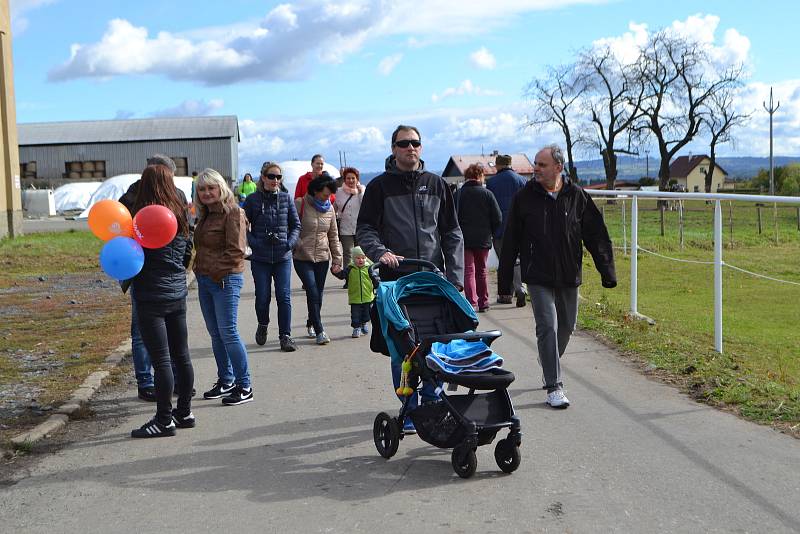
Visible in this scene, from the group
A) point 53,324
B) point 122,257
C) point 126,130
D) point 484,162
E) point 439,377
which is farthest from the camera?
point 484,162

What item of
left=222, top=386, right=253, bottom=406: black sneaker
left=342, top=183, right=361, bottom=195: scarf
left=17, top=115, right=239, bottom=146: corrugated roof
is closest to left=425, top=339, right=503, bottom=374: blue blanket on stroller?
left=222, top=386, right=253, bottom=406: black sneaker

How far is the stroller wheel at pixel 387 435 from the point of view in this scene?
5855 millimetres

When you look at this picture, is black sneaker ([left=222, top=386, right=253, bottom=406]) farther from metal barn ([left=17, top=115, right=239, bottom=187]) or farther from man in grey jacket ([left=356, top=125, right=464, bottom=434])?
metal barn ([left=17, top=115, right=239, bottom=187])

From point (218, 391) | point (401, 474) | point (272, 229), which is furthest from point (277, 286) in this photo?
point (401, 474)

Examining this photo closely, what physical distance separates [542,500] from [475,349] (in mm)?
1002

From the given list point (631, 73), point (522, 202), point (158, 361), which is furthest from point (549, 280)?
point (631, 73)

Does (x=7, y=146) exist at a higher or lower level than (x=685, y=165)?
higher

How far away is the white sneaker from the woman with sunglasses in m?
3.75

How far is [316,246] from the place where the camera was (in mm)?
10508

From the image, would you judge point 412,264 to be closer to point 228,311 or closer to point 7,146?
point 228,311

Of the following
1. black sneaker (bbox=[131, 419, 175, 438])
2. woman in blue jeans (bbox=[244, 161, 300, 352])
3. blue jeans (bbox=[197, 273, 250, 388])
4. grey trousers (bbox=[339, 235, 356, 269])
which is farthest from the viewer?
grey trousers (bbox=[339, 235, 356, 269])

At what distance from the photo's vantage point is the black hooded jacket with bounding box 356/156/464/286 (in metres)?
6.46

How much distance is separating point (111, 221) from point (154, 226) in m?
0.41

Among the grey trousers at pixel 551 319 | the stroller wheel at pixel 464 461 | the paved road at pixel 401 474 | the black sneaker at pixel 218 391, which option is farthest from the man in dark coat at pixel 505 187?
the stroller wheel at pixel 464 461
